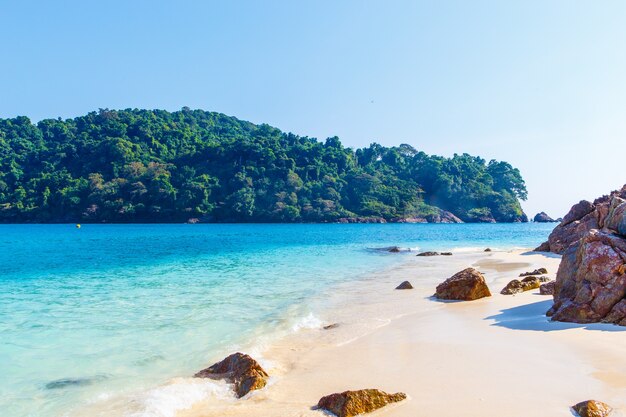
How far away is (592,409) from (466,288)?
8.58 metres

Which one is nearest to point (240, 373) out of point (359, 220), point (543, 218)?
point (359, 220)

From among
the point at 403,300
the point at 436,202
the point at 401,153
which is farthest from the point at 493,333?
the point at 401,153

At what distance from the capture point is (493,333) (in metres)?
8.63

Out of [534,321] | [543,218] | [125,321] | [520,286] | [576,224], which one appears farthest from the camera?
[543,218]

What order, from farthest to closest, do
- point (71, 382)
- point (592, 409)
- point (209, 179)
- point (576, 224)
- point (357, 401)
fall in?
point (209, 179), point (576, 224), point (71, 382), point (357, 401), point (592, 409)

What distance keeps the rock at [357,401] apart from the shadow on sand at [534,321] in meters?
4.31

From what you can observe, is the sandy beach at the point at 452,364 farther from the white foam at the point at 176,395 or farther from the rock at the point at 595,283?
the rock at the point at 595,283

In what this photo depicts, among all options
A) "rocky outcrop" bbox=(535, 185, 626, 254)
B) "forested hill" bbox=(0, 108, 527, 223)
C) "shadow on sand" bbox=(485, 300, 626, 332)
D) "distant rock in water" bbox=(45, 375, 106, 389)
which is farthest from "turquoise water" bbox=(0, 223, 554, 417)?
"forested hill" bbox=(0, 108, 527, 223)

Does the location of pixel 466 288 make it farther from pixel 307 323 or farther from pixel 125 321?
pixel 125 321

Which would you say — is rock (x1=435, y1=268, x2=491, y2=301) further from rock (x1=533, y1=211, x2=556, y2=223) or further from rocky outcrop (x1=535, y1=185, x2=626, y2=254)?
rock (x1=533, y1=211, x2=556, y2=223)

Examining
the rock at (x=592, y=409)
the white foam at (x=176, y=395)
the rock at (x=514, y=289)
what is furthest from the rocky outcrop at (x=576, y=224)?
the white foam at (x=176, y=395)

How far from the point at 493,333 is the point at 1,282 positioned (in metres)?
20.1

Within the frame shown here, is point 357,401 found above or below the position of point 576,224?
below

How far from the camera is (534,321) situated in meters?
9.23
